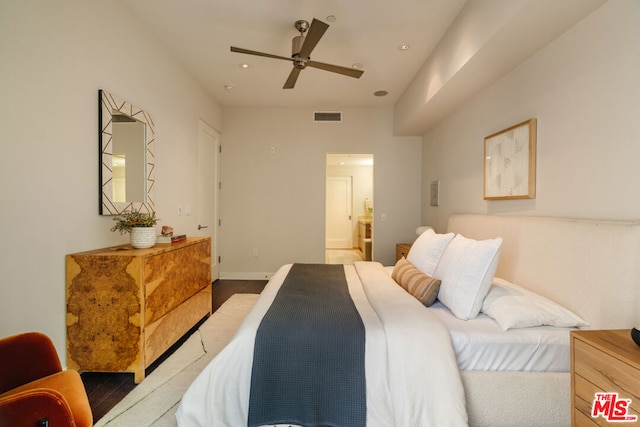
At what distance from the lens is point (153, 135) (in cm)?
268

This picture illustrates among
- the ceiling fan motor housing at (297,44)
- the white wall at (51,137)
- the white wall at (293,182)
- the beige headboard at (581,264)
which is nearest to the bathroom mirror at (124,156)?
the white wall at (51,137)

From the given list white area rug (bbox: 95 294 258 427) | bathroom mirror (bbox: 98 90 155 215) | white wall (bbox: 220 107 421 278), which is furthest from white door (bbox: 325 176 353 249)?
bathroom mirror (bbox: 98 90 155 215)

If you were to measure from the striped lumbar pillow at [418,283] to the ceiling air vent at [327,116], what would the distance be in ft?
10.0

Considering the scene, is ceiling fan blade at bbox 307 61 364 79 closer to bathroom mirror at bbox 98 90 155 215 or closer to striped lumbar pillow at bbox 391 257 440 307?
bathroom mirror at bbox 98 90 155 215

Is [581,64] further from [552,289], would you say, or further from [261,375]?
[261,375]

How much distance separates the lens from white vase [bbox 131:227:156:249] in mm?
2127

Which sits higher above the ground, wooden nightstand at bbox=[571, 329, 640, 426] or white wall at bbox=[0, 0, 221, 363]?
white wall at bbox=[0, 0, 221, 363]

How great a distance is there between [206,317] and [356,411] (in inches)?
87.8

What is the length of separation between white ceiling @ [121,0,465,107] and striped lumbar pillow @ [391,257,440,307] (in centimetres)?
219

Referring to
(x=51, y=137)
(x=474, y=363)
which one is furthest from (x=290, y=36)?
(x=474, y=363)

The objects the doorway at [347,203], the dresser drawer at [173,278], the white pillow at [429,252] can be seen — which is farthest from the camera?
the doorway at [347,203]

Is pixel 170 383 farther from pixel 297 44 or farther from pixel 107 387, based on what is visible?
pixel 297 44

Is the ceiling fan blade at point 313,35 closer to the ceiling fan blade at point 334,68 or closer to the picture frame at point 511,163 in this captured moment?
the ceiling fan blade at point 334,68

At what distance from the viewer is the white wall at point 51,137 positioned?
4.84 feet
